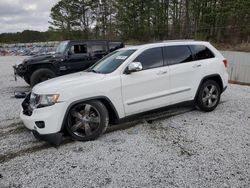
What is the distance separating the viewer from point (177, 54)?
5.16 meters

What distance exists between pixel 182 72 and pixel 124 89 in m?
1.41

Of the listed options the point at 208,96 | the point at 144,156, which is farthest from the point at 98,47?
the point at 144,156

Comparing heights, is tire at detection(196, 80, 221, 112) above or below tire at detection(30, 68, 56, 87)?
below

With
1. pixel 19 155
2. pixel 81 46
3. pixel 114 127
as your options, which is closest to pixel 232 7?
pixel 81 46

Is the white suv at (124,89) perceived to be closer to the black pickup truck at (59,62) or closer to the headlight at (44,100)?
the headlight at (44,100)

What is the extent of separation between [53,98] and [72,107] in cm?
35

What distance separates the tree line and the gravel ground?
1846cm

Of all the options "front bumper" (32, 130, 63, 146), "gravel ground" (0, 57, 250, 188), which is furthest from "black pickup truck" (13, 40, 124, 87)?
"front bumper" (32, 130, 63, 146)

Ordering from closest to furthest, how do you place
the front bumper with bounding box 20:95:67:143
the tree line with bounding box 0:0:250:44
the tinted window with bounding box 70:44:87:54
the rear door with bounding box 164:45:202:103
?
the front bumper with bounding box 20:95:67:143 < the rear door with bounding box 164:45:202:103 < the tinted window with bounding box 70:44:87:54 < the tree line with bounding box 0:0:250:44

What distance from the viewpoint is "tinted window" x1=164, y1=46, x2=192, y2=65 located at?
5.03 m

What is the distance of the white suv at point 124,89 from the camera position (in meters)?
3.96

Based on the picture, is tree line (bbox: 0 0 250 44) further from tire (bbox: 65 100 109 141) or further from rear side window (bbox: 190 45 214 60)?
tire (bbox: 65 100 109 141)

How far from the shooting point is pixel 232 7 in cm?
2311

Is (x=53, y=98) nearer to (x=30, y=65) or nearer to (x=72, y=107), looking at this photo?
(x=72, y=107)
